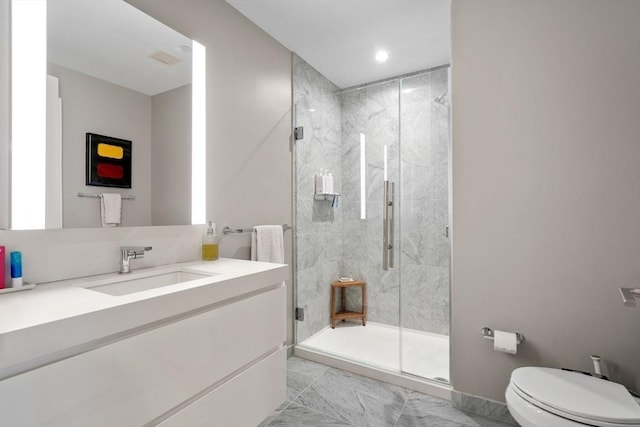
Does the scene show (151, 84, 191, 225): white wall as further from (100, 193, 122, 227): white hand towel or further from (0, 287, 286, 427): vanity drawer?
(0, 287, 286, 427): vanity drawer

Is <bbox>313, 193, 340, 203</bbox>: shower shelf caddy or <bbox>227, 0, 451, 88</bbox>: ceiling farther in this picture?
<bbox>313, 193, 340, 203</bbox>: shower shelf caddy

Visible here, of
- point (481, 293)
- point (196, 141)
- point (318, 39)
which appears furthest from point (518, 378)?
point (318, 39)

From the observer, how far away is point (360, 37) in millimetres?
2348

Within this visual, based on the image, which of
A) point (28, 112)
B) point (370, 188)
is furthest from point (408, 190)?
point (28, 112)

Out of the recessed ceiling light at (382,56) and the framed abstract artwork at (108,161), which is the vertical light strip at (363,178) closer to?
the recessed ceiling light at (382,56)

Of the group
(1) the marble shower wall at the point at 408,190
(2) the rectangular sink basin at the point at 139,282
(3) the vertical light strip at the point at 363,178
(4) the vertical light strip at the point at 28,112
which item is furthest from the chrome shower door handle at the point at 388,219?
(4) the vertical light strip at the point at 28,112

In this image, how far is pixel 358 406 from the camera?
73.1 inches

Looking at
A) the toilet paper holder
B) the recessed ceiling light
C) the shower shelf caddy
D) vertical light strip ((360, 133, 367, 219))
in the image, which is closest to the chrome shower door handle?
vertical light strip ((360, 133, 367, 219))

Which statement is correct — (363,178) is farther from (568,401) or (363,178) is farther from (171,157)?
(568,401)

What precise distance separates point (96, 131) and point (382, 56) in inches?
86.0

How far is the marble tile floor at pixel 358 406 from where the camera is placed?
1706 mm

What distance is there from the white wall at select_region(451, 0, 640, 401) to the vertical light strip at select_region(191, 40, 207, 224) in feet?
4.76

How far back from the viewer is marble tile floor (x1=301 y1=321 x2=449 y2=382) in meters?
2.20

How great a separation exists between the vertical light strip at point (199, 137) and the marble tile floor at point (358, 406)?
122 cm
